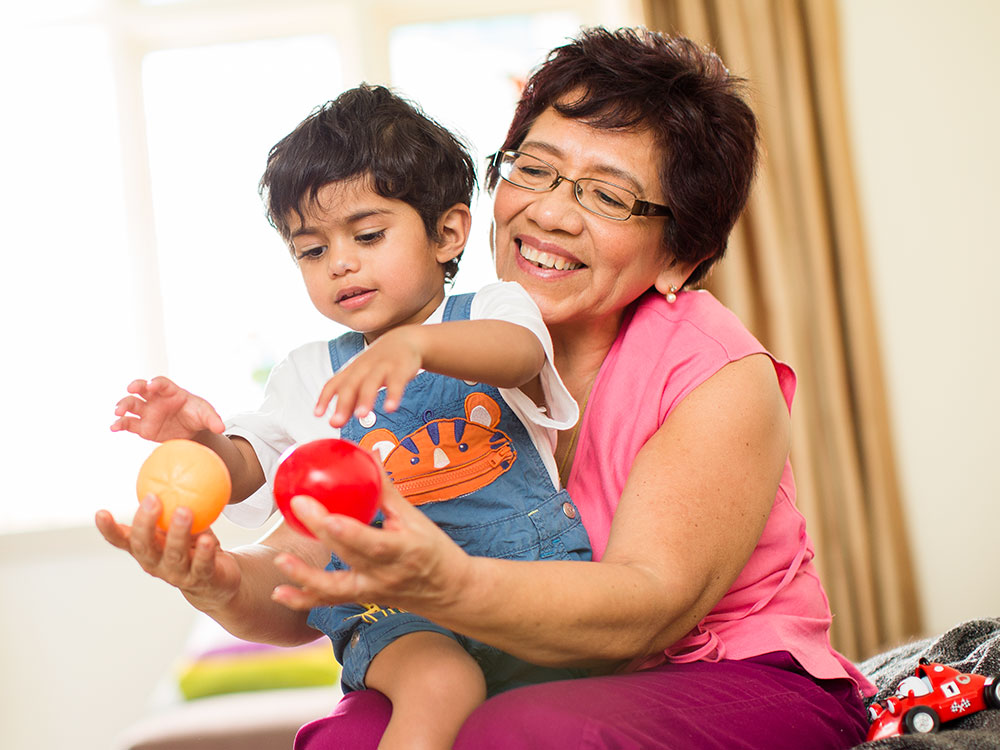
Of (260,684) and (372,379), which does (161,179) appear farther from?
(372,379)

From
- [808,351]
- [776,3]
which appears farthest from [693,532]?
[776,3]

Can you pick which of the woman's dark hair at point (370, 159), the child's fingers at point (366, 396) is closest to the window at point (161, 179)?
the woman's dark hair at point (370, 159)

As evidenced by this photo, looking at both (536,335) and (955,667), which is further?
(955,667)

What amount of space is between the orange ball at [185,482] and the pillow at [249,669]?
1.63m

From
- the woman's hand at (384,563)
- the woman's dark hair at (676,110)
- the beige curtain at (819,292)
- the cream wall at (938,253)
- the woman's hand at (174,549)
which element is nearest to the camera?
the woman's hand at (384,563)

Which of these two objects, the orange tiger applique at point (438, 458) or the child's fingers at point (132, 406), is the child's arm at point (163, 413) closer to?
the child's fingers at point (132, 406)

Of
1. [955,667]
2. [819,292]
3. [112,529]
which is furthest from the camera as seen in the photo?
[819,292]

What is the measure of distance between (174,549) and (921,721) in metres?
0.91

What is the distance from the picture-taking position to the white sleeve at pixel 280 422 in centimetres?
132

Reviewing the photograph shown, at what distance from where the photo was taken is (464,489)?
1265 mm

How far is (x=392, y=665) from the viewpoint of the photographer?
1.20 meters

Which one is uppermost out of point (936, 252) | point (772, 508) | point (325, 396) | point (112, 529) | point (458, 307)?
point (936, 252)

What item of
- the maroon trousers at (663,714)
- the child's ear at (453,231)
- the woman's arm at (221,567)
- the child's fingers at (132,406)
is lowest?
the maroon trousers at (663,714)

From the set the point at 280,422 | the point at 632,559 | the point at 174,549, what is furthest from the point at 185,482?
the point at 632,559
